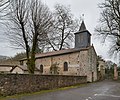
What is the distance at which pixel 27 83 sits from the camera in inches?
723

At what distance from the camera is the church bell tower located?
138ft

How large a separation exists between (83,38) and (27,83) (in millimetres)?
25790

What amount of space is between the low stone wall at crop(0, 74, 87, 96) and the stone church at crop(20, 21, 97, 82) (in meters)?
13.2

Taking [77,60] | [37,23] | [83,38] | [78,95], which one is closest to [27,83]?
[78,95]

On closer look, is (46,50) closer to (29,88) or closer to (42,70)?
(42,70)

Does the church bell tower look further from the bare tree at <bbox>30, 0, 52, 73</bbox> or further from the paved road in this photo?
the paved road

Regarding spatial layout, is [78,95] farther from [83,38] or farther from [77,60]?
[83,38]

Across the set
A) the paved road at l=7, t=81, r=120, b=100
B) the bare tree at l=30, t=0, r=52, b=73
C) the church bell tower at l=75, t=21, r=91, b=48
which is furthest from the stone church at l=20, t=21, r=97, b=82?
the paved road at l=7, t=81, r=120, b=100

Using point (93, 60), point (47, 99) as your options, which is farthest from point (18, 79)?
point (93, 60)

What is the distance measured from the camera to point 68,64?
4131 centimetres

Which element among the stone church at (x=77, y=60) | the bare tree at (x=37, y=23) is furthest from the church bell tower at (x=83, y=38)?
the bare tree at (x=37, y=23)

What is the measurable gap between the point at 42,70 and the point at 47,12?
18907 millimetres

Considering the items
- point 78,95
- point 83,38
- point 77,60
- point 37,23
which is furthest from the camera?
point 83,38

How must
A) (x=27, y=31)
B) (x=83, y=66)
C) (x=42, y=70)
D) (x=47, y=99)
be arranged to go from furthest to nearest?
(x=42, y=70) → (x=83, y=66) → (x=27, y=31) → (x=47, y=99)
